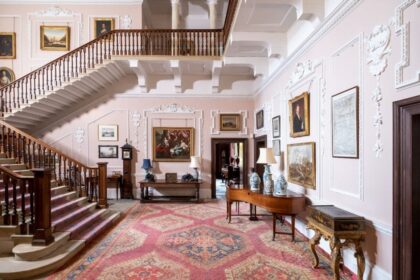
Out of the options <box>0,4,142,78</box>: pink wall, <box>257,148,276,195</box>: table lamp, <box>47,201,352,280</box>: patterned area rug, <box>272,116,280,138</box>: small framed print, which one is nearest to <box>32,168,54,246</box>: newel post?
<box>47,201,352,280</box>: patterned area rug

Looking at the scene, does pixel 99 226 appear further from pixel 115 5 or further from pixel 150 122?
pixel 115 5

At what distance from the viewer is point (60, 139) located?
836 centimetres

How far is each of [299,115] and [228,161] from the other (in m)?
10.1

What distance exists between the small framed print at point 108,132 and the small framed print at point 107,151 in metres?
0.27

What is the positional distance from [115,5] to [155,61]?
10.4ft

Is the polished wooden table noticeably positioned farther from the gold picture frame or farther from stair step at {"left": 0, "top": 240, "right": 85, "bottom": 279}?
the gold picture frame

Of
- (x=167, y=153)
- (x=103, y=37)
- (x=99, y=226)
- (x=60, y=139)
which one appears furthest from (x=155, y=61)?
(x=99, y=226)

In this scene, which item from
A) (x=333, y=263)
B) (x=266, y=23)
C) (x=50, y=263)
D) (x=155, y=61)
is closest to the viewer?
(x=333, y=263)

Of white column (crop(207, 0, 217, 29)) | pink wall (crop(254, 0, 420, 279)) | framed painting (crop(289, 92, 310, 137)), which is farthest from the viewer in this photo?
white column (crop(207, 0, 217, 29))

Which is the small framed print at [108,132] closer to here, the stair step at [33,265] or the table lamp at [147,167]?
the table lamp at [147,167]

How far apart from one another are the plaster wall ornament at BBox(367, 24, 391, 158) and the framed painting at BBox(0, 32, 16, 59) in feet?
34.4

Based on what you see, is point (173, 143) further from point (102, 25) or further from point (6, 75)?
point (6, 75)

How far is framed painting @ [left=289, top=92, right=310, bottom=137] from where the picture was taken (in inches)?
171

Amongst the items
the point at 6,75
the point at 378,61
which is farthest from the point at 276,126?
the point at 6,75
